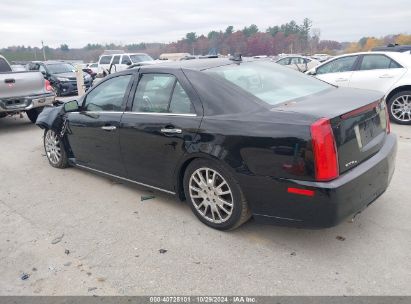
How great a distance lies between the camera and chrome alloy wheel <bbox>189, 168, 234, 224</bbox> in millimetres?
3404

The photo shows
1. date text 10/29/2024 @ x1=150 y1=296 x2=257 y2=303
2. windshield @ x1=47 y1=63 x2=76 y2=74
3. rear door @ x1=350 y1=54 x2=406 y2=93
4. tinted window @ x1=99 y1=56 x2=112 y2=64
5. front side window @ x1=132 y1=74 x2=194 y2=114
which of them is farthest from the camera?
tinted window @ x1=99 y1=56 x2=112 y2=64

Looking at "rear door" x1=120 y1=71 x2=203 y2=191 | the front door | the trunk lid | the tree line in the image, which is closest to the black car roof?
"rear door" x1=120 y1=71 x2=203 y2=191

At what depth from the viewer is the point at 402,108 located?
778 cm

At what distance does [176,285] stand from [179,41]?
2853 inches

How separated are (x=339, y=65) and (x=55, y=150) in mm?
6551

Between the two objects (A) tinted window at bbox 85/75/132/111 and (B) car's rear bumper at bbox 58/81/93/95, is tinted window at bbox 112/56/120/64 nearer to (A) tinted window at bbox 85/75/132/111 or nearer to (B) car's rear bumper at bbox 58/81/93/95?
(B) car's rear bumper at bbox 58/81/93/95

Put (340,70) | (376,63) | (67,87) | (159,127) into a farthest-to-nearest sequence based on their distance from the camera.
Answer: (67,87) < (340,70) < (376,63) < (159,127)

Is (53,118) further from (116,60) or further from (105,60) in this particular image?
(105,60)

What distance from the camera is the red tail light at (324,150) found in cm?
272

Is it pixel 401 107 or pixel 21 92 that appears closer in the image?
pixel 401 107

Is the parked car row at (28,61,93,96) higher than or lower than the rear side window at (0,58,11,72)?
lower

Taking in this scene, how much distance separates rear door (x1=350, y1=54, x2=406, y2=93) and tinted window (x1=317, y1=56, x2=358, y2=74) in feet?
0.71

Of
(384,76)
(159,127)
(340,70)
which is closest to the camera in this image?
(159,127)

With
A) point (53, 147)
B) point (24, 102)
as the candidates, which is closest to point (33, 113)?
point (24, 102)
